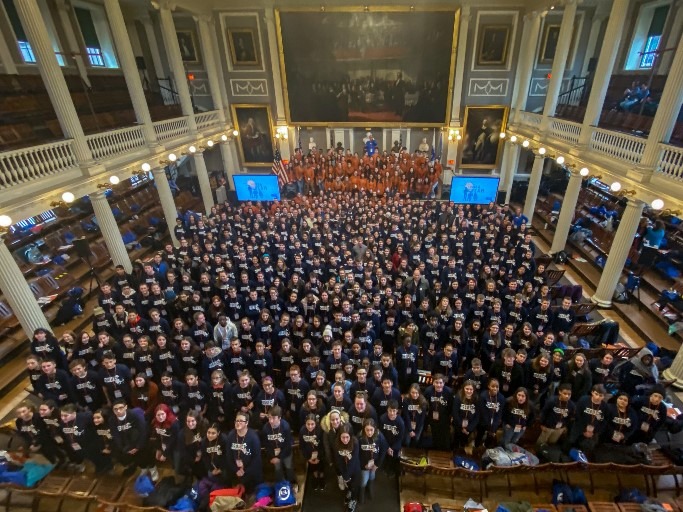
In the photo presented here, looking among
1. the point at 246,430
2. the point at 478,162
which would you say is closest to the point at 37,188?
the point at 246,430

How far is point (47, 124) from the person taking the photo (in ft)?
38.9

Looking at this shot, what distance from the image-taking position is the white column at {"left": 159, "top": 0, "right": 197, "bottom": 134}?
13.7 m

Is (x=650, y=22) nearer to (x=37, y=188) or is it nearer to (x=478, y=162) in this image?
(x=478, y=162)

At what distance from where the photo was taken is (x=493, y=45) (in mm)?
17281

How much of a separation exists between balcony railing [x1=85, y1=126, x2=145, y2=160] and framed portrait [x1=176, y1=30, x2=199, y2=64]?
8356mm

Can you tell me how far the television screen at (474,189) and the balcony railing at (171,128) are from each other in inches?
446

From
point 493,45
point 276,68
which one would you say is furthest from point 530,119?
point 276,68

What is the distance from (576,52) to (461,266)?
14.6m

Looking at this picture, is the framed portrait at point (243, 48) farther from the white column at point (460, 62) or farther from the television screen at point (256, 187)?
the white column at point (460, 62)

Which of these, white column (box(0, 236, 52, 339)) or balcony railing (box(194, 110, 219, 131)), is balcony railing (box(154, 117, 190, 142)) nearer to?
balcony railing (box(194, 110, 219, 131))

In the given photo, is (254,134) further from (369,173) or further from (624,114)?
(624,114)

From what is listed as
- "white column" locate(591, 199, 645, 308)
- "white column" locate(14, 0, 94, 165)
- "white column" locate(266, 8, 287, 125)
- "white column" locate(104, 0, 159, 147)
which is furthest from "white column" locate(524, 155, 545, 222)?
"white column" locate(14, 0, 94, 165)

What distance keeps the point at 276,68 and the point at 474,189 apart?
453 inches

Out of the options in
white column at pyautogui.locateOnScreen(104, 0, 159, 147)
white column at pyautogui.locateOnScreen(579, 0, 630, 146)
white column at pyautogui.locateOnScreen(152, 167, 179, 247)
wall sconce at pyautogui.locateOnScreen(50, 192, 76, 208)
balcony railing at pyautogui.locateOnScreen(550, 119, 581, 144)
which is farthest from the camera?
white column at pyautogui.locateOnScreen(152, 167, 179, 247)
